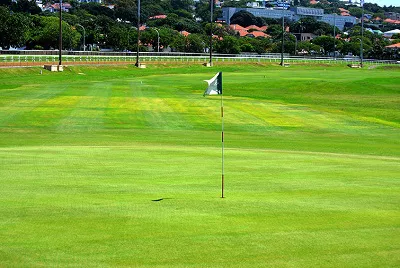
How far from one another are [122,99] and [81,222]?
1571 inches

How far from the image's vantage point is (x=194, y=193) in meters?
16.6

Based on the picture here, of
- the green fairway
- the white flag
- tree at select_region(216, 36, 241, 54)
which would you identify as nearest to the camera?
the green fairway

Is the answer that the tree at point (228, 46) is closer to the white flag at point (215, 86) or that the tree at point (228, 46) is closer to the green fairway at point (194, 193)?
the green fairway at point (194, 193)

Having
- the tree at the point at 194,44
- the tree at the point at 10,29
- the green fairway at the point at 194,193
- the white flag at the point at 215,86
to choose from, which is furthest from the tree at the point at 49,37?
the white flag at the point at 215,86

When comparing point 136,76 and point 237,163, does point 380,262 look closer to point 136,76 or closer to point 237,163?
point 237,163

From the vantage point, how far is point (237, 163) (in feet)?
74.5

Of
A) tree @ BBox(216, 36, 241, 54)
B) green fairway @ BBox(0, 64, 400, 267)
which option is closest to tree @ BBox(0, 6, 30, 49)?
tree @ BBox(216, 36, 241, 54)

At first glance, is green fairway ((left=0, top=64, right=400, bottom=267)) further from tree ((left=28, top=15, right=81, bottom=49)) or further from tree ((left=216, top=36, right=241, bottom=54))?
tree ((left=216, top=36, right=241, bottom=54))

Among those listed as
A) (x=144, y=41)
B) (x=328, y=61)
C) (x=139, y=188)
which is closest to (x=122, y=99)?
(x=139, y=188)

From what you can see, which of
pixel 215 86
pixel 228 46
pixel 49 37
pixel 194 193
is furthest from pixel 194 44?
pixel 215 86

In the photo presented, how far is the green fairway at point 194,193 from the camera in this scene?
Answer: 1170cm

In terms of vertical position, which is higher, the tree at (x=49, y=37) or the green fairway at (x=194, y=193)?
the tree at (x=49, y=37)

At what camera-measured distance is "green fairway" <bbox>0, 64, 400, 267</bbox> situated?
1170cm

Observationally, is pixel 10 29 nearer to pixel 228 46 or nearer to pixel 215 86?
pixel 228 46
